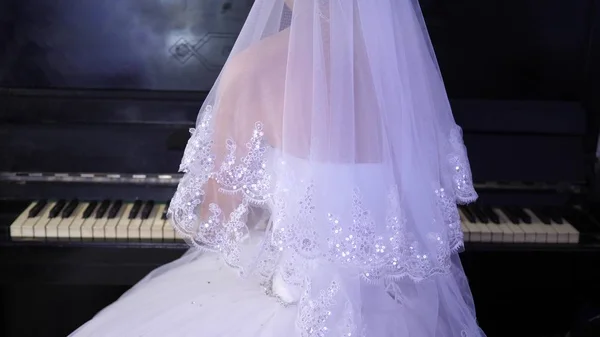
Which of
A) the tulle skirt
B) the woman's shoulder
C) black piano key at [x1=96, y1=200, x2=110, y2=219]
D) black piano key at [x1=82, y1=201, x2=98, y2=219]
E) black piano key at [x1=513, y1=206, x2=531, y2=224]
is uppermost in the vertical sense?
the woman's shoulder

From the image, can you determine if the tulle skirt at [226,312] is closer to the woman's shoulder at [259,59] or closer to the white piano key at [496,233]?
the woman's shoulder at [259,59]

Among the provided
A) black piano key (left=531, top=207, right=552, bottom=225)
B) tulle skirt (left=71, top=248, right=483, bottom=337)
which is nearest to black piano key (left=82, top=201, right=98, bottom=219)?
tulle skirt (left=71, top=248, right=483, bottom=337)

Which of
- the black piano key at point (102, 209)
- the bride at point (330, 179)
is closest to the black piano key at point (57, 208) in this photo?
the black piano key at point (102, 209)

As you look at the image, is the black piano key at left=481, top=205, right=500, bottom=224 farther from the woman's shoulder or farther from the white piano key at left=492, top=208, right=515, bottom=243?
the woman's shoulder

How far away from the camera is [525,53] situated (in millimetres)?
2004

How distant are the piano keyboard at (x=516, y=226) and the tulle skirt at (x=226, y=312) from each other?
0.55 meters

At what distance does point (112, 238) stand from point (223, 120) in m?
0.74

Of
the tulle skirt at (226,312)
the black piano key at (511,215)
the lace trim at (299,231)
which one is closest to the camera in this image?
the lace trim at (299,231)

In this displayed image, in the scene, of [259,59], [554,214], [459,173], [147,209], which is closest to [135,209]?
[147,209]

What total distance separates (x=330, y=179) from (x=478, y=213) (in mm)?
925

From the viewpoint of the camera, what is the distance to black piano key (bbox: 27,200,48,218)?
6.00 feet

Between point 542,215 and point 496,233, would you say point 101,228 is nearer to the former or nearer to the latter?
point 496,233

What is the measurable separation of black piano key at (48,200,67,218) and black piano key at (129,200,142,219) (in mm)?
200

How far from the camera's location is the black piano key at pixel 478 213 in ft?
6.18
